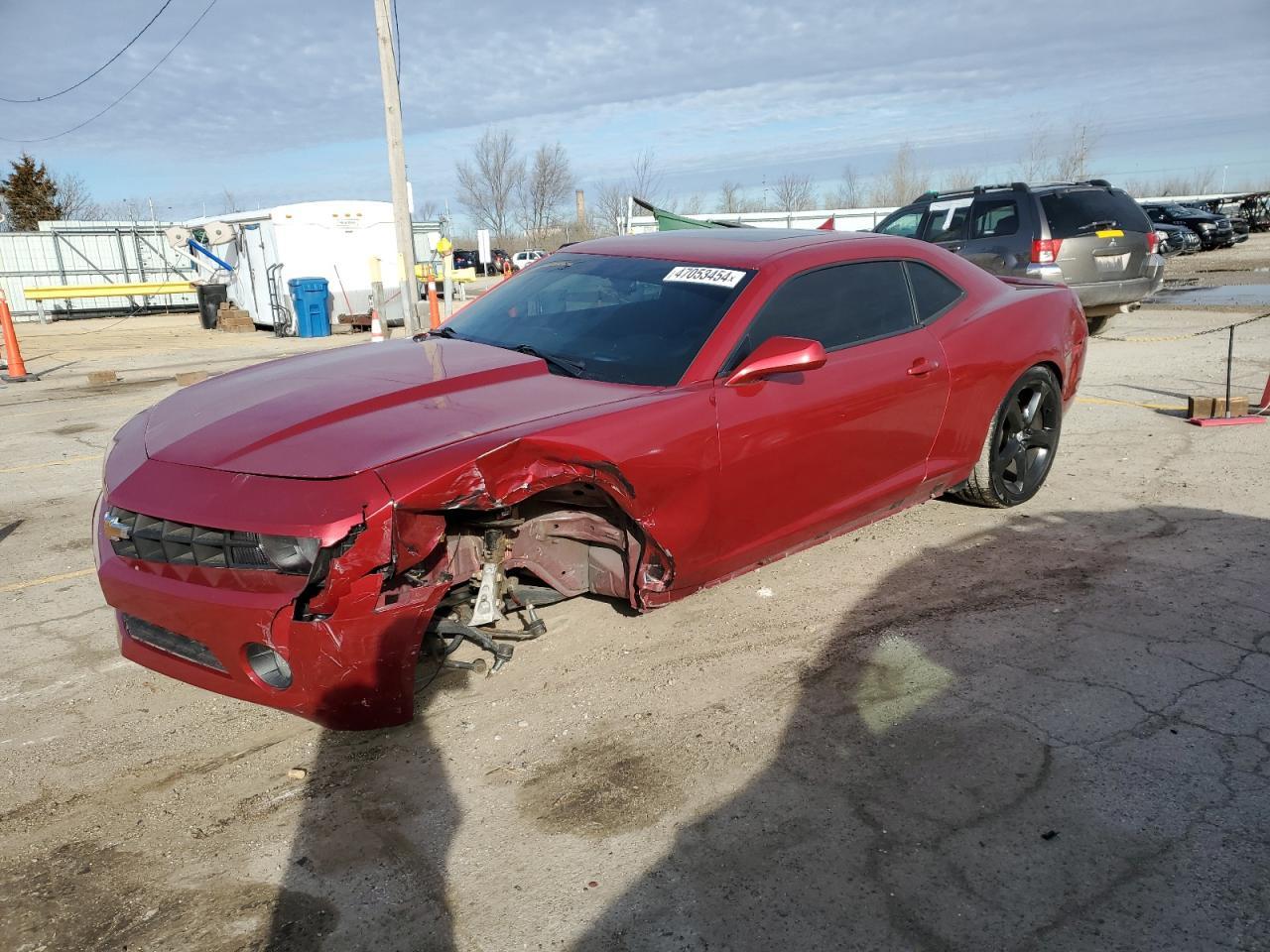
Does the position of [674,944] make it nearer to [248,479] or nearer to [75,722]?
[248,479]

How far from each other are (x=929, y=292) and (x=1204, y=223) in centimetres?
3244

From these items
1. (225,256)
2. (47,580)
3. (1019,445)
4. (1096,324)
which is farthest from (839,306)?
(225,256)

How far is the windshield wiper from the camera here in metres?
3.70

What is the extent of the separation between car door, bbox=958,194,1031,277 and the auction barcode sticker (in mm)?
6911

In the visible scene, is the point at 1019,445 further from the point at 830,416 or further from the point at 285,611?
the point at 285,611

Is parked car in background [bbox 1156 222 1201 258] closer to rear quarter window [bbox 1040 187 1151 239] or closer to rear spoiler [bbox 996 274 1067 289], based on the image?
rear quarter window [bbox 1040 187 1151 239]

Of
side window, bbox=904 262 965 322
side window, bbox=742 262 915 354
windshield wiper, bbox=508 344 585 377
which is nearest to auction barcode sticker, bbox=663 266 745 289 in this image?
side window, bbox=742 262 915 354

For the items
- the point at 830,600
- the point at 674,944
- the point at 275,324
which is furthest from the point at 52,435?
the point at 275,324

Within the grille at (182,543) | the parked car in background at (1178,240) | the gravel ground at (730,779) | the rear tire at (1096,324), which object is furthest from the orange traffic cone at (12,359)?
the parked car in background at (1178,240)

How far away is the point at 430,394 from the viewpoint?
11.0 ft

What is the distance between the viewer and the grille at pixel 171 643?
113 inches

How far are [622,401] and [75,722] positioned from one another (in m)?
2.22

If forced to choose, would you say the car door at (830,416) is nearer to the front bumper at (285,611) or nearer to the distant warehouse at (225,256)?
the front bumper at (285,611)

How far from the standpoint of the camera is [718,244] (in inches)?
174
